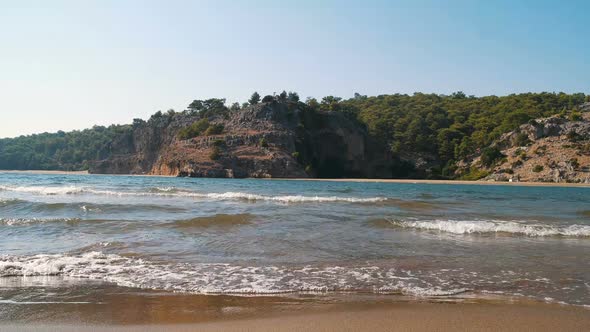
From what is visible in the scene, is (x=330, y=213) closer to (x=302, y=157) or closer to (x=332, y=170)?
(x=302, y=157)

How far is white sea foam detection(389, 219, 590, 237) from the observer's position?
14785 mm

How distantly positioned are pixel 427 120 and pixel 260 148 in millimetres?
53764

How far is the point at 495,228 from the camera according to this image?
50.9ft

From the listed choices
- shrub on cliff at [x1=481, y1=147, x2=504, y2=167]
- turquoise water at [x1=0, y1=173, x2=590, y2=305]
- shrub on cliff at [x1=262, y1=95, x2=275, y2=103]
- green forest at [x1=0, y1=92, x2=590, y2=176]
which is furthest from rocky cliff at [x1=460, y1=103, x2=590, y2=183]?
turquoise water at [x1=0, y1=173, x2=590, y2=305]

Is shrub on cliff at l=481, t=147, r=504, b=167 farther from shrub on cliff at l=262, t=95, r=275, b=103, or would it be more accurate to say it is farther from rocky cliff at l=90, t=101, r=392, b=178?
shrub on cliff at l=262, t=95, r=275, b=103

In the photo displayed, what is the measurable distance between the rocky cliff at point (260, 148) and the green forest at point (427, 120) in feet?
17.6

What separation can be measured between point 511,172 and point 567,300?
79590 mm

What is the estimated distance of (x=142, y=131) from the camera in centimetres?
11838

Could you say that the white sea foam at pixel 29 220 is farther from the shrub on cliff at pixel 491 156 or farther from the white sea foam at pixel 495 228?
the shrub on cliff at pixel 491 156

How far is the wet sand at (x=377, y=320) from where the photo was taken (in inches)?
211

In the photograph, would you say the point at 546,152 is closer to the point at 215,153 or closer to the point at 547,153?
the point at 547,153

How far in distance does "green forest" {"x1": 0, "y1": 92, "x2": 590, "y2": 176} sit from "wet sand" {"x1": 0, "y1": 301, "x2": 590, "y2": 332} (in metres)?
92.8

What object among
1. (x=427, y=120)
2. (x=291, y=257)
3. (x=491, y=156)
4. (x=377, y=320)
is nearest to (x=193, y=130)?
(x=427, y=120)

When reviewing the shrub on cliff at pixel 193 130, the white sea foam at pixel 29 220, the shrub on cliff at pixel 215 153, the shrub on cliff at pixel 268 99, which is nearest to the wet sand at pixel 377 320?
the white sea foam at pixel 29 220
